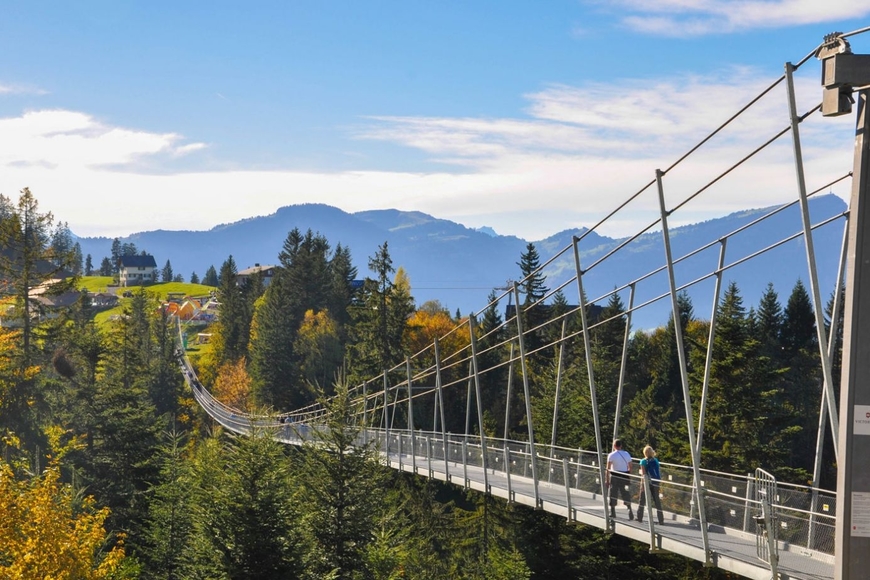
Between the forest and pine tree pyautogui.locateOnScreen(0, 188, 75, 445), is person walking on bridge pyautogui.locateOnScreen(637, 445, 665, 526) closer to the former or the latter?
the forest

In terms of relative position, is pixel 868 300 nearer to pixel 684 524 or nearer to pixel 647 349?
pixel 684 524

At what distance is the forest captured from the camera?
2227 centimetres

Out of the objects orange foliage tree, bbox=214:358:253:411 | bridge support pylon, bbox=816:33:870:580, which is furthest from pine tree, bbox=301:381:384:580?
orange foliage tree, bbox=214:358:253:411

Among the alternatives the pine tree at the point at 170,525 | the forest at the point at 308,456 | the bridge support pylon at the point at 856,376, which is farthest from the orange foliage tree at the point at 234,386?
the bridge support pylon at the point at 856,376

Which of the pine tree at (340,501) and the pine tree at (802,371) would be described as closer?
the pine tree at (340,501)

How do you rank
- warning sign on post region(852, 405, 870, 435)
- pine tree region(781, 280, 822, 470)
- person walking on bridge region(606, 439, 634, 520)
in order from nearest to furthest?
1. warning sign on post region(852, 405, 870, 435)
2. person walking on bridge region(606, 439, 634, 520)
3. pine tree region(781, 280, 822, 470)

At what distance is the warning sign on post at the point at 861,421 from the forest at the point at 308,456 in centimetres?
1398

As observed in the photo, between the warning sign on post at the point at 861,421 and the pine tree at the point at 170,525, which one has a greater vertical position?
the warning sign on post at the point at 861,421

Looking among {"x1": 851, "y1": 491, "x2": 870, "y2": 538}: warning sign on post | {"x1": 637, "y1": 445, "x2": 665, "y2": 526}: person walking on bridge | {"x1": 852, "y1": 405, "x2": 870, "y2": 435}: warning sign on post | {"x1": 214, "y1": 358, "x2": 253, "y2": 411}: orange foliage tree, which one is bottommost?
{"x1": 214, "y1": 358, "x2": 253, "y2": 411}: orange foliage tree

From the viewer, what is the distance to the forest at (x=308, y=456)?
73.0 feet

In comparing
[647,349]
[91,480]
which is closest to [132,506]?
[91,480]

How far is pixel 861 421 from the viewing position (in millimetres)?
9039

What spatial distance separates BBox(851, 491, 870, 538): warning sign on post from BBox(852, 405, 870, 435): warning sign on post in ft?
1.85

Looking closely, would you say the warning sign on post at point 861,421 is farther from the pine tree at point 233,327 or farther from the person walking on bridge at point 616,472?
the pine tree at point 233,327
